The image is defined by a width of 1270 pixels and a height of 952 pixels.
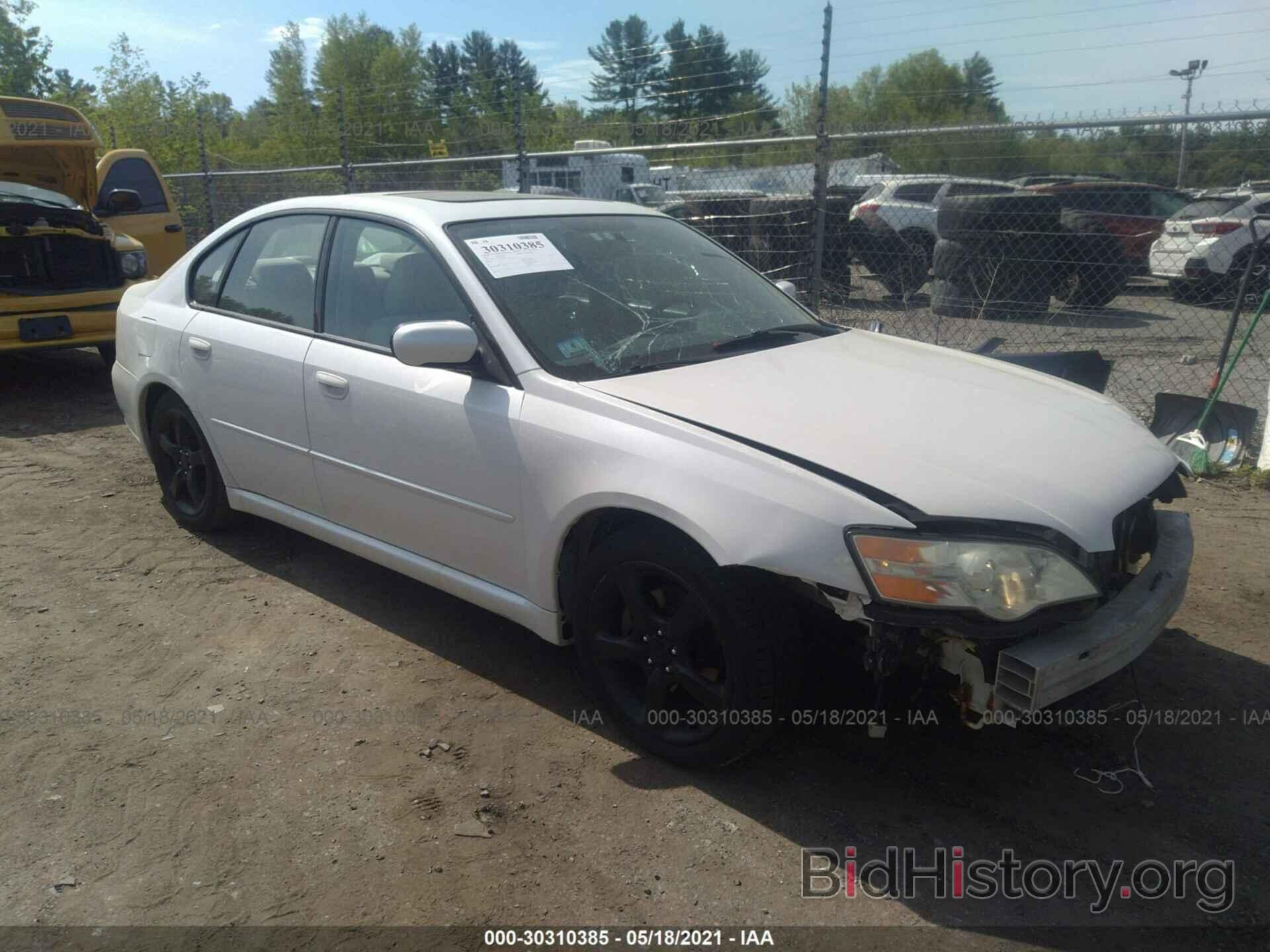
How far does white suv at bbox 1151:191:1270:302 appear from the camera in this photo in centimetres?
927

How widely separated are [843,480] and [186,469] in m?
3.46

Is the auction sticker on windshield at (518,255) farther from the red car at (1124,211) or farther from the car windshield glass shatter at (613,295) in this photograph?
the red car at (1124,211)

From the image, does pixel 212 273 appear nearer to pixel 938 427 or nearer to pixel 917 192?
pixel 938 427

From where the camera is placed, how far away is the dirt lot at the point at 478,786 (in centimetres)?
246

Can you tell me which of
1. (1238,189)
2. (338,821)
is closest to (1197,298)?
(1238,189)

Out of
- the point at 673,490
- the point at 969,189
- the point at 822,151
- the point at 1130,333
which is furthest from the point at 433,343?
the point at 969,189

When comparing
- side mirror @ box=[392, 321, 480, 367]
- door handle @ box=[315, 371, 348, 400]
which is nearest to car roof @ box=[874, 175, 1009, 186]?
door handle @ box=[315, 371, 348, 400]

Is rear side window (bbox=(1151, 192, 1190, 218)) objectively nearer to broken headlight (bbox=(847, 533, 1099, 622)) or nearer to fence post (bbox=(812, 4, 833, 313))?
fence post (bbox=(812, 4, 833, 313))

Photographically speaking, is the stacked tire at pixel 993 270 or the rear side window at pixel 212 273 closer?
the rear side window at pixel 212 273

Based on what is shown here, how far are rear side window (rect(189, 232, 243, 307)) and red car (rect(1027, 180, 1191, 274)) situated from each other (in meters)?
7.35

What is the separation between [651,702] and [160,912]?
4.50 feet

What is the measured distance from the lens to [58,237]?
307 inches

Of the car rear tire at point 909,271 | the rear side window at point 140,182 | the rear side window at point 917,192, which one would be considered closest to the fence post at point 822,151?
the car rear tire at point 909,271

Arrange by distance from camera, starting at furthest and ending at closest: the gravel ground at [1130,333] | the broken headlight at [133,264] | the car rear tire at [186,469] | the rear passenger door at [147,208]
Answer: the rear passenger door at [147,208] < the broken headlight at [133,264] < the gravel ground at [1130,333] < the car rear tire at [186,469]
